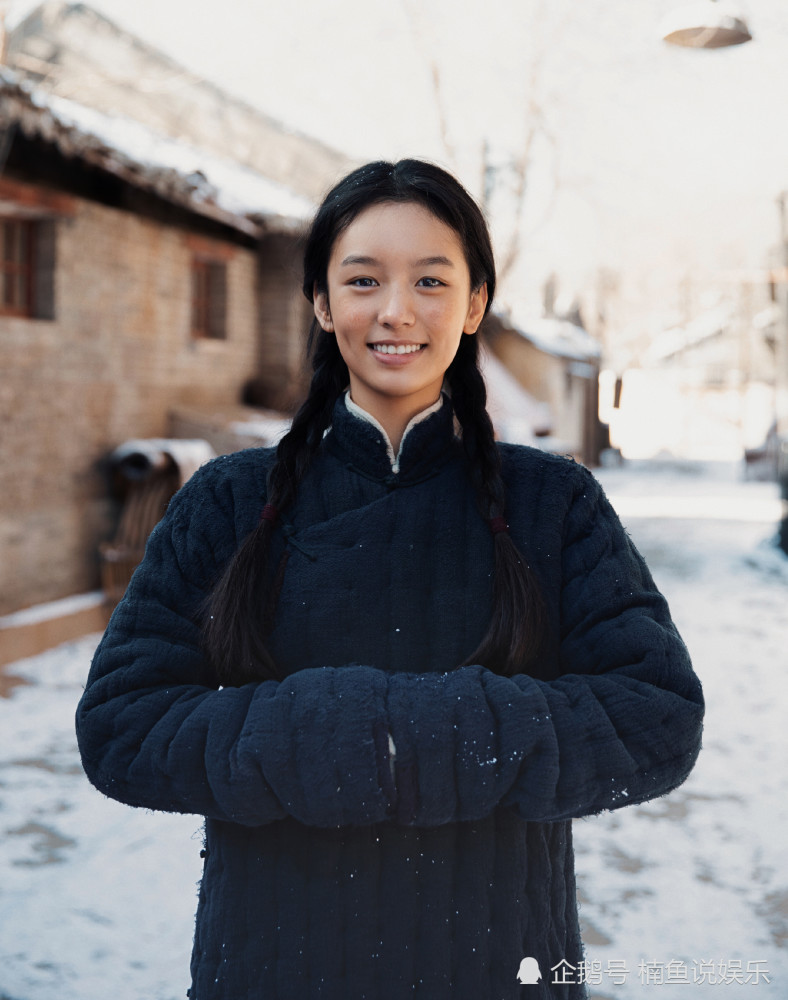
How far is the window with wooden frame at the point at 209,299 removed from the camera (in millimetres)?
9219

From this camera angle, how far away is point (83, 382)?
7223 millimetres

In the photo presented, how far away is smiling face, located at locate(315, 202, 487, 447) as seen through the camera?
1367 millimetres

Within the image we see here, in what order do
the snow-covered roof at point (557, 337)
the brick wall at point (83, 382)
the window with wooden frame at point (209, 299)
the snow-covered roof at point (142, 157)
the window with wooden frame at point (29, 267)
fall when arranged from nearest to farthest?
the snow-covered roof at point (142, 157)
the brick wall at point (83, 382)
the window with wooden frame at point (29, 267)
the window with wooden frame at point (209, 299)
the snow-covered roof at point (557, 337)

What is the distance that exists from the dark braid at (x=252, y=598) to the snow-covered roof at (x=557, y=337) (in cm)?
1402

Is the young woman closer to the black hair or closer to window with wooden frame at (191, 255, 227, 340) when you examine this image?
the black hair

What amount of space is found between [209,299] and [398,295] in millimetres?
8385

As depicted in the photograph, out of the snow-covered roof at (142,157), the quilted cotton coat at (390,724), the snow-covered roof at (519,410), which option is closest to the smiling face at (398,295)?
the quilted cotton coat at (390,724)

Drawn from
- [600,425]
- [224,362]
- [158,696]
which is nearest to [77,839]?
[158,696]

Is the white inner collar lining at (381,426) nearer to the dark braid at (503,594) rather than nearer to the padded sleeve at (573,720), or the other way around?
the dark braid at (503,594)

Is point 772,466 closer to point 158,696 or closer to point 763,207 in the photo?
point 763,207

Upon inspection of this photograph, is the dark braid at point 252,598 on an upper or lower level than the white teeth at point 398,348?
lower

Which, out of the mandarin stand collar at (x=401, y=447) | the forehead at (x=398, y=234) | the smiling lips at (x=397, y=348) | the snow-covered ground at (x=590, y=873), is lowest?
the snow-covered ground at (x=590, y=873)

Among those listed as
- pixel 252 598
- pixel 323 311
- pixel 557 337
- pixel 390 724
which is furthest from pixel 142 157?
pixel 557 337

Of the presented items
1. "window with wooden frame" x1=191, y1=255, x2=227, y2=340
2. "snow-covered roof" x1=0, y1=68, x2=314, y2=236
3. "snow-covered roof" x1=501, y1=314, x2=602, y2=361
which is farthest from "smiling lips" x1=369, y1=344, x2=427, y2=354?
"snow-covered roof" x1=501, y1=314, x2=602, y2=361
